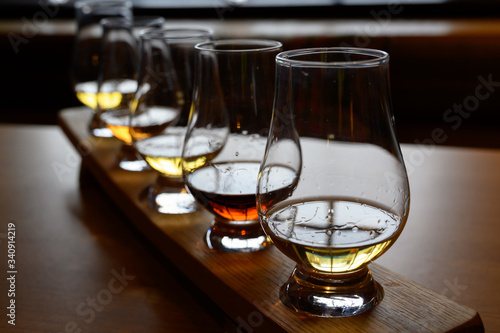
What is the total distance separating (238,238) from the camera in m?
0.67

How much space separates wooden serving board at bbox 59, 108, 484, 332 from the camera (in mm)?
513

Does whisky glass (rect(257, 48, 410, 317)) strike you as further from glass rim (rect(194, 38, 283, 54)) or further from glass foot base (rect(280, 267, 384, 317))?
glass rim (rect(194, 38, 283, 54))

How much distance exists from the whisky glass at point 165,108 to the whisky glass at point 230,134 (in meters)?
0.08

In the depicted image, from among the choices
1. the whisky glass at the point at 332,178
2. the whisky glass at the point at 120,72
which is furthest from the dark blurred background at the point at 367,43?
the whisky glass at the point at 332,178

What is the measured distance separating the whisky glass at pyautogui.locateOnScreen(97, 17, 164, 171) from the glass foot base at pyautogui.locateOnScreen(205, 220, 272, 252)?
0.30m

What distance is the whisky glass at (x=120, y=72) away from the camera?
0.95 m

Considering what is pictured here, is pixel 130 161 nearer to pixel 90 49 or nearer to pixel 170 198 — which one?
pixel 170 198

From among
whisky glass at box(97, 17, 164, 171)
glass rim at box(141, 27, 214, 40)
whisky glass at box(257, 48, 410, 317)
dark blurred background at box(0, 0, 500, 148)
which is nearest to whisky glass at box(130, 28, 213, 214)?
glass rim at box(141, 27, 214, 40)

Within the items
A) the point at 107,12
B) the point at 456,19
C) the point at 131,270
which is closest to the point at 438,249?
the point at 131,270

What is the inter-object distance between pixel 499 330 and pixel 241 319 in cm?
23

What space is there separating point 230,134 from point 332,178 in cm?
17

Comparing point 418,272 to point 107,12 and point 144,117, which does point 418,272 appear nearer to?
point 144,117

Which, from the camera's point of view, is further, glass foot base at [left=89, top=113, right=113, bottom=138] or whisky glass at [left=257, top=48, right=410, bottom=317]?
glass foot base at [left=89, top=113, right=113, bottom=138]

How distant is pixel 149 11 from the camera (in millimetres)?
2906
